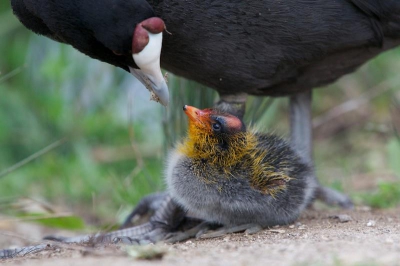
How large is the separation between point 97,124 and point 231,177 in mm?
3038

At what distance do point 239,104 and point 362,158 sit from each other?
259 centimetres

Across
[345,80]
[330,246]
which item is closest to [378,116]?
[345,80]

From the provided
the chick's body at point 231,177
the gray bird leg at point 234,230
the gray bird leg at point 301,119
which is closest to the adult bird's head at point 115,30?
the chick's body at point 231,177

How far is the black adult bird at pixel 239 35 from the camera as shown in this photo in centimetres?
312

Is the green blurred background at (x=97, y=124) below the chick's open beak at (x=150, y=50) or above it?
below

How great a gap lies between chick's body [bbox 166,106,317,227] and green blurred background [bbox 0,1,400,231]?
169 centimetres

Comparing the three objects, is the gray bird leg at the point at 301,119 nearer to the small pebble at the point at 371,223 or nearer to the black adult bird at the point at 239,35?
the black adult bird at the point at 239,35

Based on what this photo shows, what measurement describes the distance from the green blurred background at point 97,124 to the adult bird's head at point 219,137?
174 centimetres

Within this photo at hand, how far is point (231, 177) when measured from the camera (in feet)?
11.0

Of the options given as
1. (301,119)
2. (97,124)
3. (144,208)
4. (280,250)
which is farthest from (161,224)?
(97,124)

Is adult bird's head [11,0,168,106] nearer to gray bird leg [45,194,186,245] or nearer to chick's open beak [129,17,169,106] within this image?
chick's open beak [129,17,169,106]

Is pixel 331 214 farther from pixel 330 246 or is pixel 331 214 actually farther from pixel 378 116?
pixel 378 116

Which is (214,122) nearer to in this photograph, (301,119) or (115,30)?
(115,30)

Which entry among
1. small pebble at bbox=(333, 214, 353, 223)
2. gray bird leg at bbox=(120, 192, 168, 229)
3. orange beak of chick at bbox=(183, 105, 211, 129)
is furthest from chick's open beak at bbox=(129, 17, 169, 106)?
small pebble at bbox=(333, 214, 353, 223)
